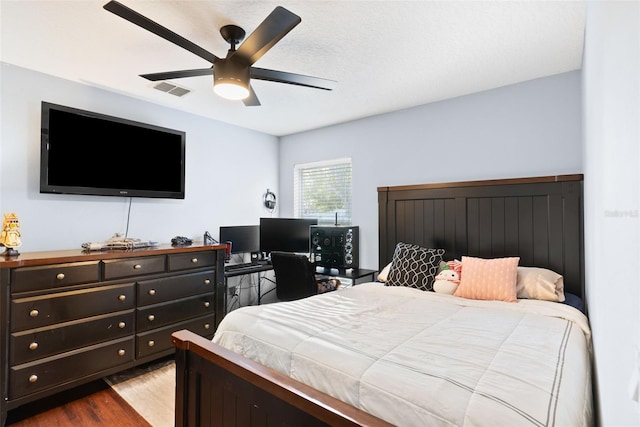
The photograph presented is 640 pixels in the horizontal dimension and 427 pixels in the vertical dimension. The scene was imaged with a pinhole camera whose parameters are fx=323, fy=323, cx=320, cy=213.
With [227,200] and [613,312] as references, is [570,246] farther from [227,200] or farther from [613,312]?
[227,200]

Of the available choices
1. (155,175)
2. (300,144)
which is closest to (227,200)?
(155,175)

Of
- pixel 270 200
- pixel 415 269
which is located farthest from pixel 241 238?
pixel 415 269

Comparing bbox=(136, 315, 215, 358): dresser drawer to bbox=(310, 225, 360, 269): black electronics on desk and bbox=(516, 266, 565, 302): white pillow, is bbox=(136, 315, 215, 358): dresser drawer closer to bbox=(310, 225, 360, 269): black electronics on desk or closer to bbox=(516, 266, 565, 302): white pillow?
bbox=(310, 225, 360, 269): black electronics on desk

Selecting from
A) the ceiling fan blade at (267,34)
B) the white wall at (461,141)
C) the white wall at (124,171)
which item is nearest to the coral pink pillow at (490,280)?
the white wall at (461,141)

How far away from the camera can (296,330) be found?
158cm

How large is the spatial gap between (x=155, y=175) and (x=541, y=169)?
3596 millimetres

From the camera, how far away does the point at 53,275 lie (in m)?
2.21

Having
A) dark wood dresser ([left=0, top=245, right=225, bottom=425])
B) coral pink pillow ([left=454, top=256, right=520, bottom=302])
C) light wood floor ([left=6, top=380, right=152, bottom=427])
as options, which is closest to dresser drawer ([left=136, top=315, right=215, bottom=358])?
dark wood dresser ([left=0, top=245, right=225, bottom=425])

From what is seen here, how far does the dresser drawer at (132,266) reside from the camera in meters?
2.48

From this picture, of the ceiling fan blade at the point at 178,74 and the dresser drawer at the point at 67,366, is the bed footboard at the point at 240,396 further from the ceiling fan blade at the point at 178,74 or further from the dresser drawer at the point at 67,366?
the ceiling fan blade at the point at 178,74

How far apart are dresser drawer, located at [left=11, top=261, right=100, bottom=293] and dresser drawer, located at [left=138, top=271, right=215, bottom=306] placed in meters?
0.37

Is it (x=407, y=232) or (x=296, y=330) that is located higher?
(x=407, y=232)

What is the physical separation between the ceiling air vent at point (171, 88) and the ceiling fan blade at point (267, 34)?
1.35m

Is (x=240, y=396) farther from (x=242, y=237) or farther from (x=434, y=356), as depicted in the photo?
(x=242, y=237)
